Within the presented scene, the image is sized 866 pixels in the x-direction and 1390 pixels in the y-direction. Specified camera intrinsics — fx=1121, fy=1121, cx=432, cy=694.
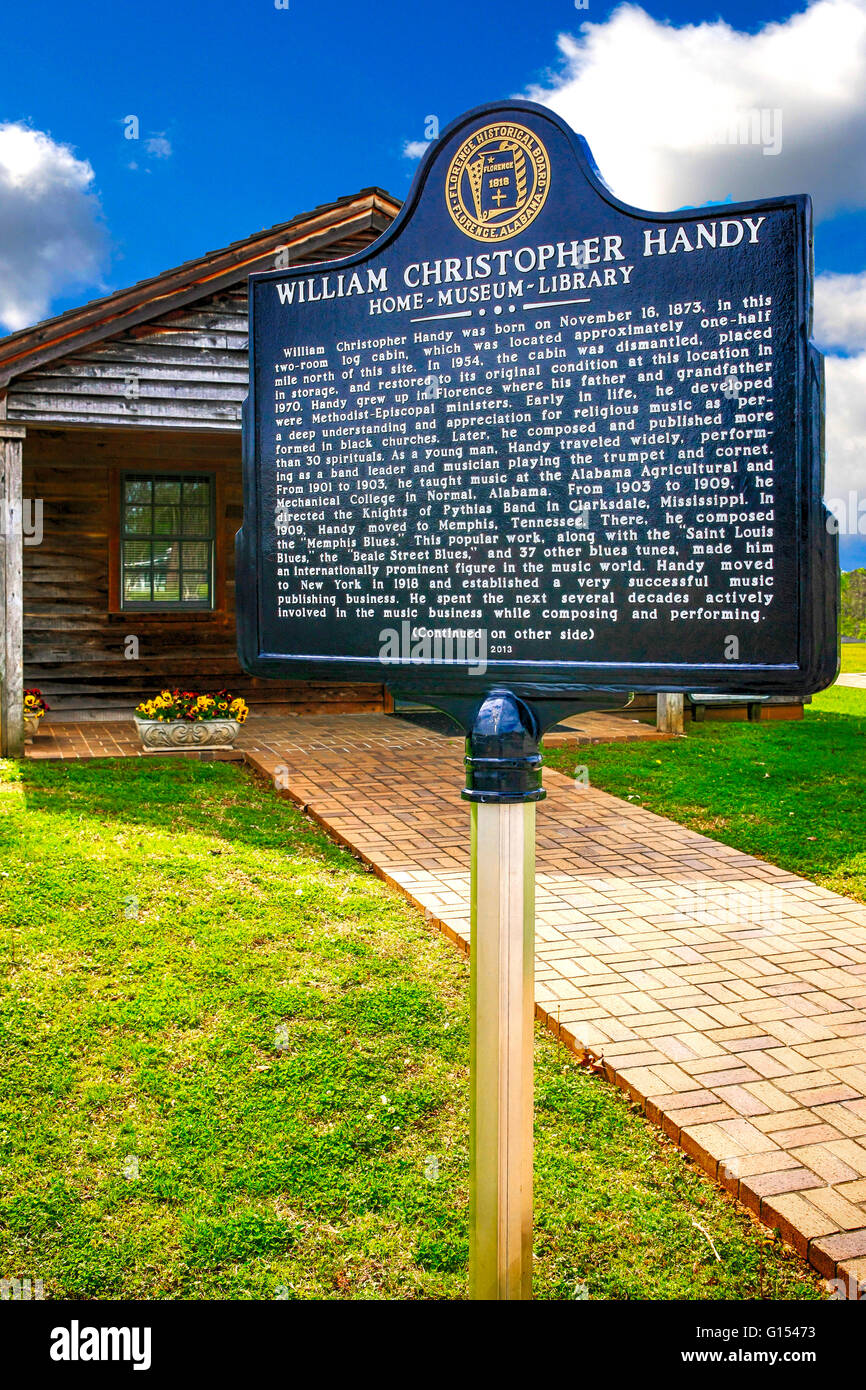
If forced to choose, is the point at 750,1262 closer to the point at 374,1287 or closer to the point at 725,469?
the point at 374,1287

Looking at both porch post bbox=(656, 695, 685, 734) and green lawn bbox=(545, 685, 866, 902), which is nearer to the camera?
green lawn bbox=(545, 685, 866, 902)

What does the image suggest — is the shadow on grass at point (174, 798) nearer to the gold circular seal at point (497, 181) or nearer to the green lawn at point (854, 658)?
the gold circular seal at point (497, 181)

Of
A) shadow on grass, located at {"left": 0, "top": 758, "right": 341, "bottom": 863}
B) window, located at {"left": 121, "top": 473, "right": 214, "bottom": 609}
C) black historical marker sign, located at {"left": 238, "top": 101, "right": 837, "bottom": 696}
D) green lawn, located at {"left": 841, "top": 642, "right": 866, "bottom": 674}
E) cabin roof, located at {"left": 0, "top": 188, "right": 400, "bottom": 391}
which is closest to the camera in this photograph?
black historical marker sign, located at {"left": 238, "top": 101, "right": 837, "bottom": 696}

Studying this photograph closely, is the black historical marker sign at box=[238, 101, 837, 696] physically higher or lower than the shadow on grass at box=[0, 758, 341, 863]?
higher

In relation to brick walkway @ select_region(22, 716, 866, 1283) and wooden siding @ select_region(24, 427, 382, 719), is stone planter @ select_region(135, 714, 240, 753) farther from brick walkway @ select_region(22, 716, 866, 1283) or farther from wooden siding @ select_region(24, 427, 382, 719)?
wooden siding @ select_region(24, 427, 382, 719)

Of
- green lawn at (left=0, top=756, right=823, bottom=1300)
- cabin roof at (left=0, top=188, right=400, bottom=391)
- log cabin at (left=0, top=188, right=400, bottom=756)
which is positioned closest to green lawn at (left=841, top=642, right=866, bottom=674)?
log cabin at (left=0, top=188, right=400, bottom=756)

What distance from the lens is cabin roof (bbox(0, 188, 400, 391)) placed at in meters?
9.46

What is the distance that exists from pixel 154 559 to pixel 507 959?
11.0 meters

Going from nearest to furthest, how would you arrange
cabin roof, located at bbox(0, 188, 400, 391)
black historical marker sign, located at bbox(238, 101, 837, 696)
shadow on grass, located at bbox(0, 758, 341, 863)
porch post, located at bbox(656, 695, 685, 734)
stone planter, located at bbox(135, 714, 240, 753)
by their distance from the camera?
black historical marker sign, located at bbox(238, 101, 837, 696), shadow on grass, located at bbox(0, 758, 341, 863), cabin roof, located at bbox(0, 188, 400, 391), stone planter, located at bbox(135, 714, 240, 753), porch post, located at bbox(656, 695, 685, 734)

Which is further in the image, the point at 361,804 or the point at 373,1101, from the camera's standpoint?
the point at 361,804

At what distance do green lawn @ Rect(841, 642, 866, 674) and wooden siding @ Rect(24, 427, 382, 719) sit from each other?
15741 millimetres

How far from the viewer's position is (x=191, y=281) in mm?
9938

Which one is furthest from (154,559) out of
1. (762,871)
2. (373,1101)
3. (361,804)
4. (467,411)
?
(467,411)
